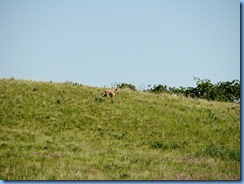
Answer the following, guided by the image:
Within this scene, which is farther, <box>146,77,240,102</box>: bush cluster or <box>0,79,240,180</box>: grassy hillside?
<box>146,77,240,102</box>: bush cluster

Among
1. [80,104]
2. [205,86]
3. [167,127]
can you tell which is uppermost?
[205,86]

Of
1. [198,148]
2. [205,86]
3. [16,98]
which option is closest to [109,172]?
[198,148]

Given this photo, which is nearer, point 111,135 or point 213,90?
point 111,135

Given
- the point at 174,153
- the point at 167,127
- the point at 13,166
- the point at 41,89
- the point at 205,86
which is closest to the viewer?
the point at 13,166

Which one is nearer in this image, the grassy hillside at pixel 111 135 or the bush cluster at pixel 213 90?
the grassy hillside at pixel 111 135

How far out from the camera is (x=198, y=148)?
12977 mm

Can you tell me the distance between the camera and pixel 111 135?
46.6 feet

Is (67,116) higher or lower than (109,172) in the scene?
higher

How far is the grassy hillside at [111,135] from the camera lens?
9.31m

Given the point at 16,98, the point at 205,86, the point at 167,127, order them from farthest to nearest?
the point at 205,86 < the point at 16,98 < the point at 167,127

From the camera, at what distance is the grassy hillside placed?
931cm

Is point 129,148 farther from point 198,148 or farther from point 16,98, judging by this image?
point 16,98

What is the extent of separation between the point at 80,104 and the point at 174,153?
7273 mm

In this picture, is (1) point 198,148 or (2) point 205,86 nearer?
(1) point 198,148
